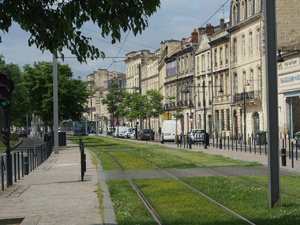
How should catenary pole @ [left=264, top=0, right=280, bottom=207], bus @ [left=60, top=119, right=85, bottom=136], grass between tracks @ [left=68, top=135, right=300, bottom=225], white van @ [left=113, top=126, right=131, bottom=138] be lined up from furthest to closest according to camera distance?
1. bus @ [left=60, top=119, right=85, bottom=136]
2. white van @ [left=113, top=126, right=131, bottom=138]
3. catenary pole @ [left=264, top=0, right=280, bottom=207]
4. grass between tracks @ [left=68, top=135, right=300, bottom=225]

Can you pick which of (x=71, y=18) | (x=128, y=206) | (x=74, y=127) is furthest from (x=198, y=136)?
(x=74, y=127)

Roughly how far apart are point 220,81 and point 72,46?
6036 centimetres

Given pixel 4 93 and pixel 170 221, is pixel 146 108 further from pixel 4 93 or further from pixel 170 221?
pixel 170 221

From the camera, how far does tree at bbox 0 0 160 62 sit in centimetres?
760

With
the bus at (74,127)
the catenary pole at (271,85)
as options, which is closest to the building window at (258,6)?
the catenary pole at (271,85)

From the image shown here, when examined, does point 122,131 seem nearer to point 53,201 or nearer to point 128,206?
point 53,201

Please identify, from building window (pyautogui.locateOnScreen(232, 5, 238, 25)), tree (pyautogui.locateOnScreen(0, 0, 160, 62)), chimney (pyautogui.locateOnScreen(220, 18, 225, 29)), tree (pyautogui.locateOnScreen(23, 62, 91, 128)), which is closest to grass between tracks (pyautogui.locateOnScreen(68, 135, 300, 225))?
tree (pyautogui.locateOnScreen(0, 0, 160, 62))

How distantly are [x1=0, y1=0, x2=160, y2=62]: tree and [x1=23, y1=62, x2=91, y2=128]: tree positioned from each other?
42151 millimetres

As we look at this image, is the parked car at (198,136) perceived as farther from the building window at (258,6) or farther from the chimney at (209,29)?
the chimney at (209,29)

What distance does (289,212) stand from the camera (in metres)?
10.2

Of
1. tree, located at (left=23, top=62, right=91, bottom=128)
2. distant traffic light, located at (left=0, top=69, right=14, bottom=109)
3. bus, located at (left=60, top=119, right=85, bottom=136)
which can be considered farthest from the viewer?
bus, located at (left=60, top=119, right=85, bottom=136)

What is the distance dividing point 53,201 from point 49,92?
1513 inches

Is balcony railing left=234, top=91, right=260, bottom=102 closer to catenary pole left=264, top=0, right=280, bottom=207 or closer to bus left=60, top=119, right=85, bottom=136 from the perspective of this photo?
catenary pole left=264, top=0, right=280, bottom=207

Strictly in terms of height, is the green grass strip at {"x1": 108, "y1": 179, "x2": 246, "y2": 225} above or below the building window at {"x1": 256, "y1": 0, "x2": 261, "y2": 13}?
below
